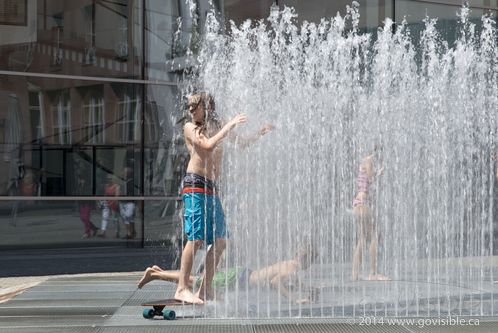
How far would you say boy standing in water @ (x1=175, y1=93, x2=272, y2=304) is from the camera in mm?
6168

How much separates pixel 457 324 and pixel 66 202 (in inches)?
308

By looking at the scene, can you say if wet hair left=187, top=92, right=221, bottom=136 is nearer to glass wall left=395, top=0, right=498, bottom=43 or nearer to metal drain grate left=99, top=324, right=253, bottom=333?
metal drain grate left=99, top=324, right=253, bottom=333

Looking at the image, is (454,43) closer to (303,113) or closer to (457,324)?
(303,113)

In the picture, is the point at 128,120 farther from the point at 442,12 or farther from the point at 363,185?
the point at 442,12

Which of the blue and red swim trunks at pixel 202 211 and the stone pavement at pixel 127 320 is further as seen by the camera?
the blue and red swim trunks at pixel 202 211

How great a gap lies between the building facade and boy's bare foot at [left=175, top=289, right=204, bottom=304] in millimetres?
6218

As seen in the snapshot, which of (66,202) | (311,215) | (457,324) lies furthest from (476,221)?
(457,324)

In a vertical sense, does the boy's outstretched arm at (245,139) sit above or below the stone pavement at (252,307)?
above

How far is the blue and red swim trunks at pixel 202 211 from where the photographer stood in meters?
6.16

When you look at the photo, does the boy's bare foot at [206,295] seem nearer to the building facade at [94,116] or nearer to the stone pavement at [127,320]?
the stone pavement at [127,320]

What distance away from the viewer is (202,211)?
20.2 ft

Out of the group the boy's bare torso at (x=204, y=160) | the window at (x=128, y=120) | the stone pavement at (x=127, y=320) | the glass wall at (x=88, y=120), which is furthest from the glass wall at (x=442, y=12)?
the boy's bare torso at (x=204, y=160)

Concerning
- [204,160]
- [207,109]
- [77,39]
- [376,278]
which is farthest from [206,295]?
[77,39]

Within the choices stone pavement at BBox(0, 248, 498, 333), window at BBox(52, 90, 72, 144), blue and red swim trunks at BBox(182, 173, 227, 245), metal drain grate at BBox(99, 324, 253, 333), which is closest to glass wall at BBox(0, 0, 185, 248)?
window at BBox(52, 90, 72, 144)
